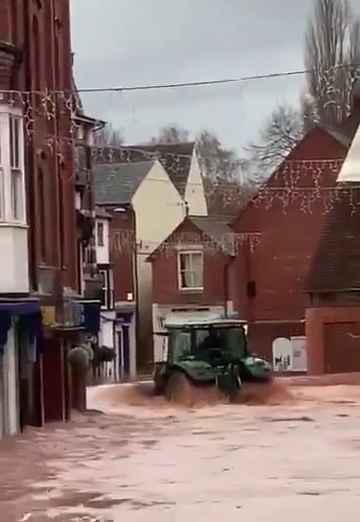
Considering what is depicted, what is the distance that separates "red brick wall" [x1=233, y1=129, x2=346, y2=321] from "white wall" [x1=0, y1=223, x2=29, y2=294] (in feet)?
102

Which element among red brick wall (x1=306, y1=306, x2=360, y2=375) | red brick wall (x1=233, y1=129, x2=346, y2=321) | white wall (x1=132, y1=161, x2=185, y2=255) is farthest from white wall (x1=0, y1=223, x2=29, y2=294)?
white wall (x1=132, y1=161, x2=185, y2=255)

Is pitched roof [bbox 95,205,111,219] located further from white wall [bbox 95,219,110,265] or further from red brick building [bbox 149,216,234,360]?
red brick building [bbox 149,216,234,360]

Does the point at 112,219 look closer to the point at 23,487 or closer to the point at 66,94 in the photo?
the point at 66,94

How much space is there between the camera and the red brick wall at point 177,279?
2527 inches

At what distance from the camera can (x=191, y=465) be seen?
2181 centimetres

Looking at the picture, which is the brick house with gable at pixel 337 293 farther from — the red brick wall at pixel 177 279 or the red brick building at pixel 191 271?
the red brick wall at pixel 177 279

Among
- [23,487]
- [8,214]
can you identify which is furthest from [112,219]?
[23,487]

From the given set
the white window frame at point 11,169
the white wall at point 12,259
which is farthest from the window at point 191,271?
the white wall at point 12,259

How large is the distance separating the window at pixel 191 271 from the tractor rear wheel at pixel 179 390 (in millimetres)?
27471

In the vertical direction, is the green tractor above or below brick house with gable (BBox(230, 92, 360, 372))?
below

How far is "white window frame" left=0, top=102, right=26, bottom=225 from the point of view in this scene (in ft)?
89.8

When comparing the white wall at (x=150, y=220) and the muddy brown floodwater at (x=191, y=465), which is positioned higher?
the white wall at (x=150, y=220)

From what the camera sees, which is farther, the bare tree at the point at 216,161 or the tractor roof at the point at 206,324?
the bare tree at the point at 216,161

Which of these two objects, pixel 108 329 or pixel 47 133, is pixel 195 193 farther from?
pixel 47 133
